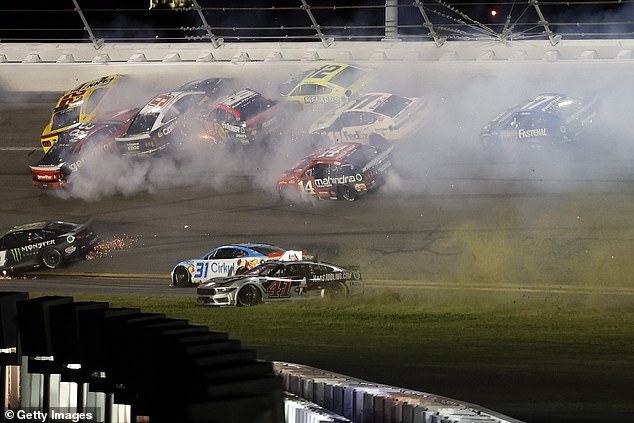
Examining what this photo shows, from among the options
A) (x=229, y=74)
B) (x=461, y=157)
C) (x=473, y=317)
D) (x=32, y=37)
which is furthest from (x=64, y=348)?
(x=32, y=37)

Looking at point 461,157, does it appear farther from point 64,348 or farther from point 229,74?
point 64,348

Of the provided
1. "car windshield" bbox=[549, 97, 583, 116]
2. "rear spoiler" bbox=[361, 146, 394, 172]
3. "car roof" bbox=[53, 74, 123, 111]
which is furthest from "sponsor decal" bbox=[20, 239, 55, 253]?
"car windshield" bbox=[549, 97, 583, 116]

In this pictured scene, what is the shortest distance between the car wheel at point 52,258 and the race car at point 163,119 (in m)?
1.57

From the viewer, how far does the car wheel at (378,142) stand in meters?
13.0

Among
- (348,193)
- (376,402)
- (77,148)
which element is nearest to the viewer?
(376,402)

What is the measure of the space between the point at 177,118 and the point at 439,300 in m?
4.30

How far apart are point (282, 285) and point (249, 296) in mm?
410

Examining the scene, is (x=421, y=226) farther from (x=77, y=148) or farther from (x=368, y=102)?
(x=77, y=148)

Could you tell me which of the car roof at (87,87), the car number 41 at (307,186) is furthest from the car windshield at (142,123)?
the car number 41 at (307,186)

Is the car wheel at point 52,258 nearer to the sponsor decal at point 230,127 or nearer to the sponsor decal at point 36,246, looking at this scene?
A: the sponsor decal at point 36,246

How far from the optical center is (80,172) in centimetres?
1387

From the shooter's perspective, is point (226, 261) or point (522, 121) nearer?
point (226, 261)

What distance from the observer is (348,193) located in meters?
12.8

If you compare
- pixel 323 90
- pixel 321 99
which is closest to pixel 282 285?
pixel 321 99
